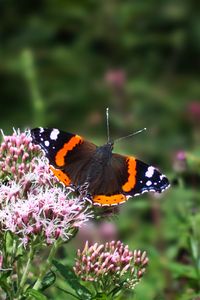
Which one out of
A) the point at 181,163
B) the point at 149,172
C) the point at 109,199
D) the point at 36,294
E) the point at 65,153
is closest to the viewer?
the point at 36,294

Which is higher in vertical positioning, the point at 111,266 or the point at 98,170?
the point at 98,170

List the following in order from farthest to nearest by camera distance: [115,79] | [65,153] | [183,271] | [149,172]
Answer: [115,79] → [183,271] → [65,153] → [149,172]

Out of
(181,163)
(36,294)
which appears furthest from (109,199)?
(181,163)

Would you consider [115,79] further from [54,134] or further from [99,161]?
[54,134]

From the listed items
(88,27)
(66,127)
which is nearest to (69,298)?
(66,127)

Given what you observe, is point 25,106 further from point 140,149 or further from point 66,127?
point 140,149

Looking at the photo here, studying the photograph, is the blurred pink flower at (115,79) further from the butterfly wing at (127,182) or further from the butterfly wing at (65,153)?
the butterfly wing at (127,182)

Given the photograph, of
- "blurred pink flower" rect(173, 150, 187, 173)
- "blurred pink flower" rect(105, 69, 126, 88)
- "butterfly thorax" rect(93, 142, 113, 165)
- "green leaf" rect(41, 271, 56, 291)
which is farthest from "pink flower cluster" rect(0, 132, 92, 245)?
"blurred pink flower" rect(105, 69, 126, 88)
